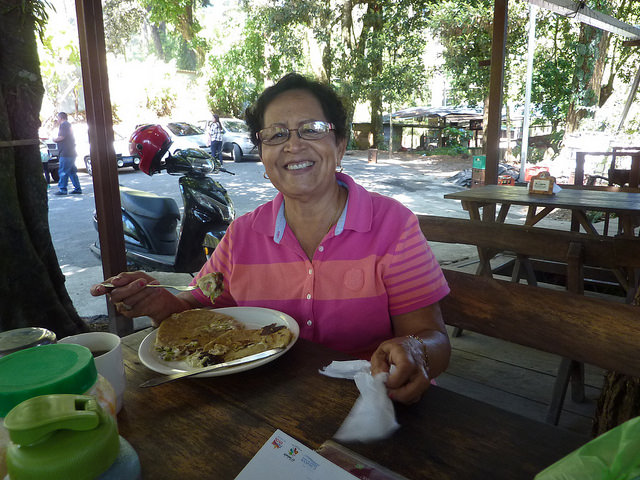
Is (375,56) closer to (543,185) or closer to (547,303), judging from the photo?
(543,185)

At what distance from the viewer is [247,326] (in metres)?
1.42

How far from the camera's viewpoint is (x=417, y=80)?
17719 millimetres

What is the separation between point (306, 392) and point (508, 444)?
0.41m

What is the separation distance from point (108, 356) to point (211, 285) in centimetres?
64

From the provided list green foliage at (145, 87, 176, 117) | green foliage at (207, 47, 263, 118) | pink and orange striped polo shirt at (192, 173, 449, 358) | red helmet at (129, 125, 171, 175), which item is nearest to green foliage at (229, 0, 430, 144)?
green foliage at (207, 47, 263, 118)

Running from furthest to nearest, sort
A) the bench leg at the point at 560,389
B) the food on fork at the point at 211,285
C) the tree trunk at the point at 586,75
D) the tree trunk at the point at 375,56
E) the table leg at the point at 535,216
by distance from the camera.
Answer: the tree trunk at the point at 375,56, the tree trunk at the point at 586,75, the table leg at the point at 535,216, the bench leg at the point at 560,389, the food on fork at the point at 211,285

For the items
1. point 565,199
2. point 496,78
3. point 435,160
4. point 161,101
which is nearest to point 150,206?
point 496,78

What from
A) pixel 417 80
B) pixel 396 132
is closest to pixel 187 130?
pixel 417 80

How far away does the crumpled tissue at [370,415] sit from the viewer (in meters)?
0.86

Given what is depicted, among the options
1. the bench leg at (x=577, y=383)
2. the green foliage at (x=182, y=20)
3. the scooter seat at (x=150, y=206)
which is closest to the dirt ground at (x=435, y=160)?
the green foliage at (x=182, y=20)

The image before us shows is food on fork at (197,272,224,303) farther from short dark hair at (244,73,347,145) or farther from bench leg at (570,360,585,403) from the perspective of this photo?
bench leg at (570,360,585,403)

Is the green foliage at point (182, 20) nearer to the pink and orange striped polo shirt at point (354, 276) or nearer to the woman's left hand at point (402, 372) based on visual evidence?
the pink and orange striped polo shirt at point (354, 276)

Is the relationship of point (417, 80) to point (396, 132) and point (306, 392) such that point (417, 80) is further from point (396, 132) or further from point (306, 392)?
point (306, 392)

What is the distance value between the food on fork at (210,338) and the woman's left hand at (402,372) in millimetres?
292
